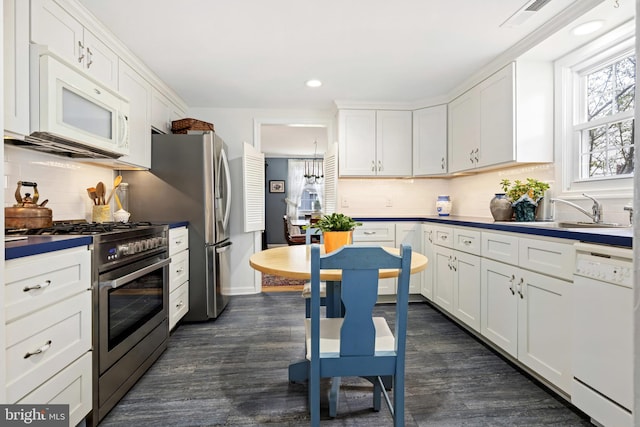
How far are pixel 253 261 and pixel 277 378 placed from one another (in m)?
0.85

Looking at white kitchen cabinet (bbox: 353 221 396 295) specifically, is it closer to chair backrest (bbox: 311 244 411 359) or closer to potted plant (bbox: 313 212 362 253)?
potted plant (bbox: 313 212 362 253)

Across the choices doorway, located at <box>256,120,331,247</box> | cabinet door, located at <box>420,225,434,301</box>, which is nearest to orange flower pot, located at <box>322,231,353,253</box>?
cabinet door, located at <box>420,225,434,301</box>

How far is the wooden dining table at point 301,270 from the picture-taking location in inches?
55.0

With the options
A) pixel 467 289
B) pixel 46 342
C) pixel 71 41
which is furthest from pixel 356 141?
pixel 46 342

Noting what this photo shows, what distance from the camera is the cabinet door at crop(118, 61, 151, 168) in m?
2.52

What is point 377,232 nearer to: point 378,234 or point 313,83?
point 378,234

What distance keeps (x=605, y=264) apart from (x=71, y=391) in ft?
7.83

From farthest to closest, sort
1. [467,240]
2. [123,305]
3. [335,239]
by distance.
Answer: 1. [467,240]
2. [123,305]
3. [335,239]

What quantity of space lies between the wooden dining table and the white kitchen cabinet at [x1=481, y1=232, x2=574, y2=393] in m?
0.66

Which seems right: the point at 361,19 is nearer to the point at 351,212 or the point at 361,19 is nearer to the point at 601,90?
the point at 601,90

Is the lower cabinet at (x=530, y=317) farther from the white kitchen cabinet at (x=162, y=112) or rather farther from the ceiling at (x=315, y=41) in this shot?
the white kitchen cabinet at (x=162, y=112)

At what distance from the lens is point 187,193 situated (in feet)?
9.61

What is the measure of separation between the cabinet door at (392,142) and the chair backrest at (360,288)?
271 centimetres

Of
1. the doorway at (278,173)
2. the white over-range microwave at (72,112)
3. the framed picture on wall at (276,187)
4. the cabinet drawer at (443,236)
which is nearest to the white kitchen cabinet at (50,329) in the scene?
the white over-range microwave at (72,112)
